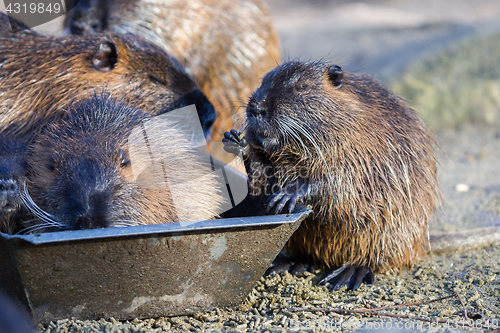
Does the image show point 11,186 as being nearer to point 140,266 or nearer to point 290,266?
point 140,266

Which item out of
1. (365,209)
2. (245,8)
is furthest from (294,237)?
(245,8)

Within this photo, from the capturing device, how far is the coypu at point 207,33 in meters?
4.08

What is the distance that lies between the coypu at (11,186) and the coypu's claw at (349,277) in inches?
57.2

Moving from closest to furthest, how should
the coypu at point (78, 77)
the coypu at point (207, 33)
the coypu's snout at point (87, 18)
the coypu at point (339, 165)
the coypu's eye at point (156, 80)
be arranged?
1. the coypu at point (339, 165)
2. the coypu at point (78, 77)
3. the coypu's eye at point (156, 80)
4. the coypu's snout at point (87, 18)
5. the coypu at point (207, 33)

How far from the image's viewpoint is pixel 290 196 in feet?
7.99

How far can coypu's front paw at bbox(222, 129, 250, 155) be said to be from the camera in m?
2.51

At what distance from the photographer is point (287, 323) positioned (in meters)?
2.15

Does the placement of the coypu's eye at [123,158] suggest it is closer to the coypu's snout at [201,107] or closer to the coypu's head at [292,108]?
the coypu's head at [292,108]

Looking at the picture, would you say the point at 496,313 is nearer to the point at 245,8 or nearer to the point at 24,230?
the point at 24,230

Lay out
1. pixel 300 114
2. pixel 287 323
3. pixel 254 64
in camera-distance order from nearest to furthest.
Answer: pixel 287 323, pixel 300 114, pixel 254 64

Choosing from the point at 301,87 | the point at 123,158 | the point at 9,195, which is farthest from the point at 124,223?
the point at 301,87

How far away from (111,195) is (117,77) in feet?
3.96

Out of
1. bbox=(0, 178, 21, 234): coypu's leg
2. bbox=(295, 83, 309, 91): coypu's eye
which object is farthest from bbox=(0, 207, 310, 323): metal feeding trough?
bbox=(295, 83, 309, 91): coypu's eye

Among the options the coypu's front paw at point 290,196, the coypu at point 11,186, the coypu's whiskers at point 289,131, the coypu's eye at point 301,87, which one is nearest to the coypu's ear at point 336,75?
the coypu's eye at point 301,87
